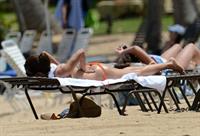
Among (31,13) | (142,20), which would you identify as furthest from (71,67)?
(142,20)

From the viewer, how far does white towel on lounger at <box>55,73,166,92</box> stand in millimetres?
7098

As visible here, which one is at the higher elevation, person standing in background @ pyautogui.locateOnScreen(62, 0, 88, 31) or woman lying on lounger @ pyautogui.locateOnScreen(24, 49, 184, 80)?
woman lying on lounger @ pyautogui.locateOnScreen(24, 49, 184, 80)

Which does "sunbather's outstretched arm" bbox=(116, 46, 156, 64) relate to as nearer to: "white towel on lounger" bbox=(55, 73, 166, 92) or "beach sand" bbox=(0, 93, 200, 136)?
"white towel on lounger" bbox=(55, 73, 166, 92)

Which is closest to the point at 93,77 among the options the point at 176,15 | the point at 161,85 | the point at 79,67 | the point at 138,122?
the point at 79,67

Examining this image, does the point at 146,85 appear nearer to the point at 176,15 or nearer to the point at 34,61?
the point at 34,61

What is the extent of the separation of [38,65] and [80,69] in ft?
1.58

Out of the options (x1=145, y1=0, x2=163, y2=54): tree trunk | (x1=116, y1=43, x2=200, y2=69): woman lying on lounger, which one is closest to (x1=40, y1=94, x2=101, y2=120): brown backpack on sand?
(x1=116, y1=43, x2=200, y2=69): woman lying on lounger

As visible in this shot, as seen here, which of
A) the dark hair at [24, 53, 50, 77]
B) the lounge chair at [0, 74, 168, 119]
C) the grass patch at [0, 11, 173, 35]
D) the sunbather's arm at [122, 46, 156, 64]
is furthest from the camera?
the grass patch at [0, 11, 173, 35]

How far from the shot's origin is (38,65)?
753cm

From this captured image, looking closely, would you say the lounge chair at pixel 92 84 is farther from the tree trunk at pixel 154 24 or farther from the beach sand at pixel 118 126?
the tree trunk at pixel 154 24

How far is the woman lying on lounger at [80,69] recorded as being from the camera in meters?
7.50

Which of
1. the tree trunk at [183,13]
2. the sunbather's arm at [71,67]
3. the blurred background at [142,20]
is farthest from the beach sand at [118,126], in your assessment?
the tree trunk at [183,13]

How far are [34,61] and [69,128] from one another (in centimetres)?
162

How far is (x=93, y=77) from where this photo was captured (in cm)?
760
